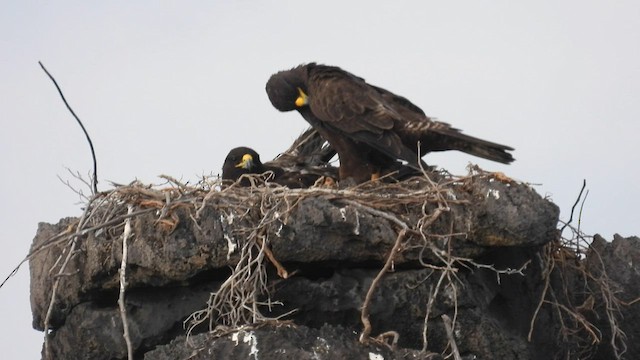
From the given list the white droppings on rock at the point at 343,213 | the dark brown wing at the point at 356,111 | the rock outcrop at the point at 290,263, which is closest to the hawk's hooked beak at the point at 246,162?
the dark brown wing at the point at 356,111

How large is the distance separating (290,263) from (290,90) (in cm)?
298

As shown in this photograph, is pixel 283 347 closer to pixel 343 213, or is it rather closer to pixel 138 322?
pixel 343 213

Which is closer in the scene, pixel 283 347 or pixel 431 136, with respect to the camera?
pixel 283 347

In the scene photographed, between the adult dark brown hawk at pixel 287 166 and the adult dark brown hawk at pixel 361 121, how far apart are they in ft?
1.55

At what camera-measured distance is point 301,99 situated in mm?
10953

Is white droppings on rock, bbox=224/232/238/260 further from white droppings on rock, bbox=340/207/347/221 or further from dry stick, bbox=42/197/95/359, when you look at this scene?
dry stick, bbox=42/197/95/359

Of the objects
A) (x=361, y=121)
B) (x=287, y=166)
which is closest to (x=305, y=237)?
(x=361, y=121)

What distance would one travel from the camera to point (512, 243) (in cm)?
846

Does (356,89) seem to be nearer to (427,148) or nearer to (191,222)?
(427,148)

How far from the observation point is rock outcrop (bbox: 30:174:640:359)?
8.16 meters

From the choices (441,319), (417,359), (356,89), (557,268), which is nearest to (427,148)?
(356,89)

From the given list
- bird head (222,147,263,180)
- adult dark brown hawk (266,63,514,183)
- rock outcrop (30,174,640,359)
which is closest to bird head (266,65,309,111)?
adult dark brown hawk (266,63,514,183)

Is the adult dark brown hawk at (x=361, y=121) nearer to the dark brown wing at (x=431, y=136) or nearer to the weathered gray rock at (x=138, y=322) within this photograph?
the dark brown wing at (x=431, y=136)

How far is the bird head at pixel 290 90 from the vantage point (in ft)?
36.1
